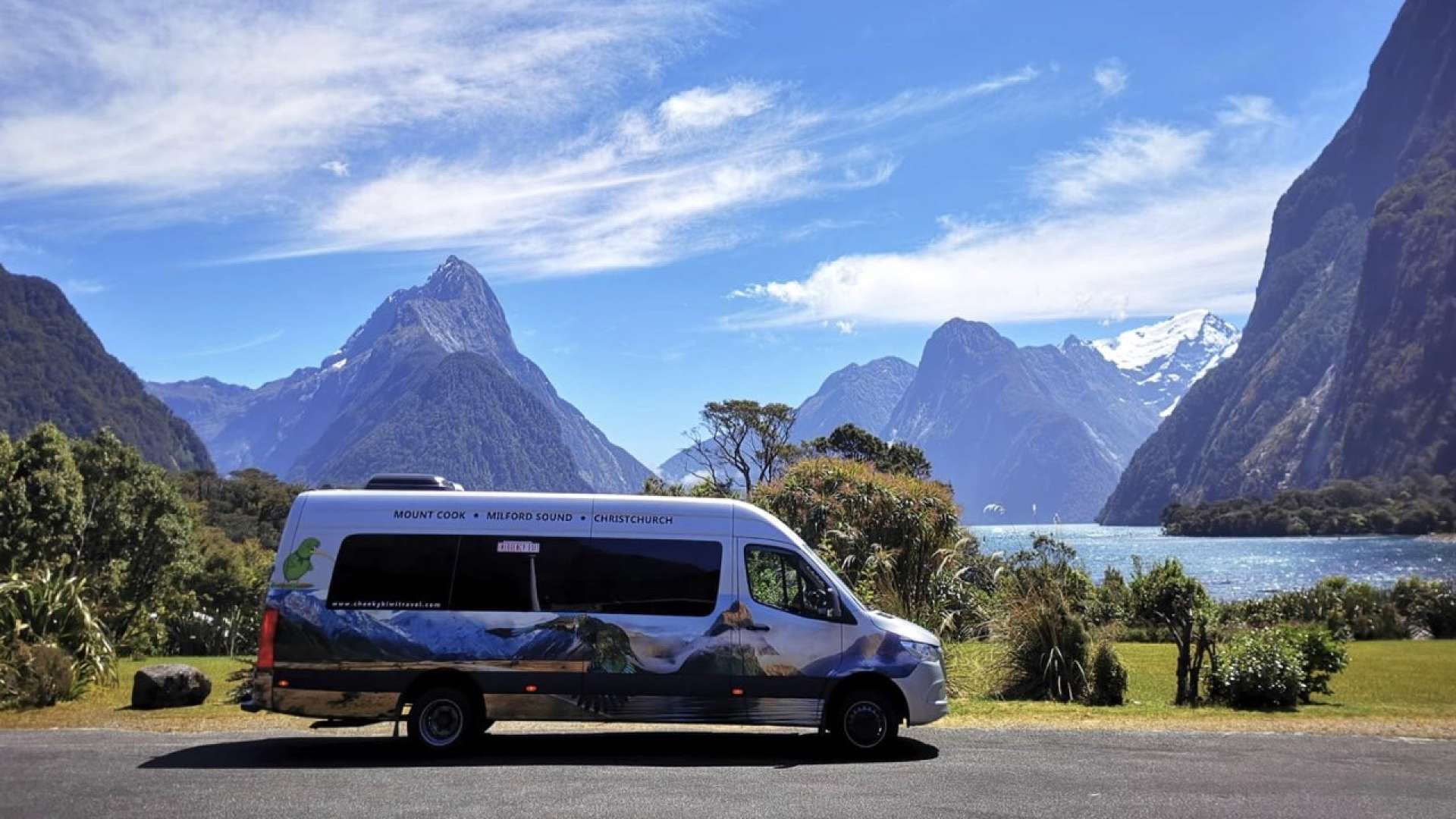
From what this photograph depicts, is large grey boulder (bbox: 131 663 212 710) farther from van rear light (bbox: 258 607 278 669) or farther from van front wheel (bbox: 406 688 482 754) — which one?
van front wheel (bbox: 406 688 482 754)

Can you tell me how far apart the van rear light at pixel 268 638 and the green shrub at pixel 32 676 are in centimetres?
738

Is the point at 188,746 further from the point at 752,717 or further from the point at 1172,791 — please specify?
the point at 1172,791

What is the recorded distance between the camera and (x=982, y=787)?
933cm

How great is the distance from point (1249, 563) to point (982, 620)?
78443mm

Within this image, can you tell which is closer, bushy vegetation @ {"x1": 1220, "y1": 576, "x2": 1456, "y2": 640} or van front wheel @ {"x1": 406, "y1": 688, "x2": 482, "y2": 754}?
van front wheel @ {"x1": 406, "y1": 688, "x2": 482, "y2": 754}

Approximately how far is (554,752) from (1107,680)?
30.1 ft

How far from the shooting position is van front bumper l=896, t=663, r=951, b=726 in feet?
35.8

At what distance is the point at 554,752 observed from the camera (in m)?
11.1

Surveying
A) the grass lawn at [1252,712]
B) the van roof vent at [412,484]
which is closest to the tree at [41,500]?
the van roof vent at [412,484]

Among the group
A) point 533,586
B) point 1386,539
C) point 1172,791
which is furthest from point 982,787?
point 1386,539

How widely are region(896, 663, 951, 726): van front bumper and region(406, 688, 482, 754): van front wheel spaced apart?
430 centimetres

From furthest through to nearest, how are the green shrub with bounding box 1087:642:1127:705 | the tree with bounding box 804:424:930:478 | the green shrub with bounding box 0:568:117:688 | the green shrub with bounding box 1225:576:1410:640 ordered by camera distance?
the tree with bounding box 804:424:930:478 < the green shrub with bounding box 1225:576:1410:640 < the green shrub with bounding box 0:568:117:688 < the green shrub with bounding box 1087:642:1127:705

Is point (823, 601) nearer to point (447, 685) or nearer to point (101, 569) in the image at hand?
point (447, 685)

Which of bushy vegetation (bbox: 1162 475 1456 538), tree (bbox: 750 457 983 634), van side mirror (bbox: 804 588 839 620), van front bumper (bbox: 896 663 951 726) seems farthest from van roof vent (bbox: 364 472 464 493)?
bushy vegetation (bbox: 1162 475 1456 538)
